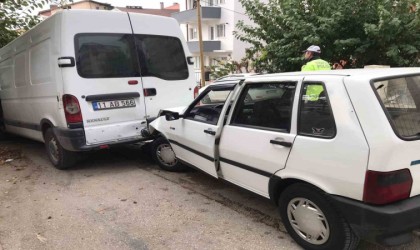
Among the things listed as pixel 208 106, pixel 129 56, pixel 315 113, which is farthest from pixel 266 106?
pixel 129 56

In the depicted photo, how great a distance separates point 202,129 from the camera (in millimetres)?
4242

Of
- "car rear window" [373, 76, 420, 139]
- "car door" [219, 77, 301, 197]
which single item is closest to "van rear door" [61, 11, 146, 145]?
"car door" [219, 77, 301, 197]

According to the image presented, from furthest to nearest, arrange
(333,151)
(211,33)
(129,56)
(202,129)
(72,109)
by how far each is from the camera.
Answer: (211,33) < (129,56) < (72,109) < (202,129) < (333,151)

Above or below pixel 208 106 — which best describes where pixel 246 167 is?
below

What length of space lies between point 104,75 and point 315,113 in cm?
351

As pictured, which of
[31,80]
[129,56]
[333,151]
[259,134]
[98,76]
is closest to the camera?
[333,151]

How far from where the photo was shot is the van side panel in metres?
5.32

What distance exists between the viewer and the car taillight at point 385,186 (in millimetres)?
2473

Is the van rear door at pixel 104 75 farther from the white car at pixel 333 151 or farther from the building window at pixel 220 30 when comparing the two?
the building window at pixel 220 30

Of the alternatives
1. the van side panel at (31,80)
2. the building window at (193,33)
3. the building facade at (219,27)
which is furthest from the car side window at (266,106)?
the building window at (193,33)

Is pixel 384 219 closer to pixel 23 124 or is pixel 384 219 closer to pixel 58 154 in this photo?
pixel 58 154

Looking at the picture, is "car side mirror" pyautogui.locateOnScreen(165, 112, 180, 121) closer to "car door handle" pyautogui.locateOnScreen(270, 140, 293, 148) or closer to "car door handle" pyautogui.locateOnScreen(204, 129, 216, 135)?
"car door handle" pyautogui.locateOnScreen(204, 129, 216, 135)

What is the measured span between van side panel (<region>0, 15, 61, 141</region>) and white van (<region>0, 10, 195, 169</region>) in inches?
0.6

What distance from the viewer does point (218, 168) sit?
13.1ft
